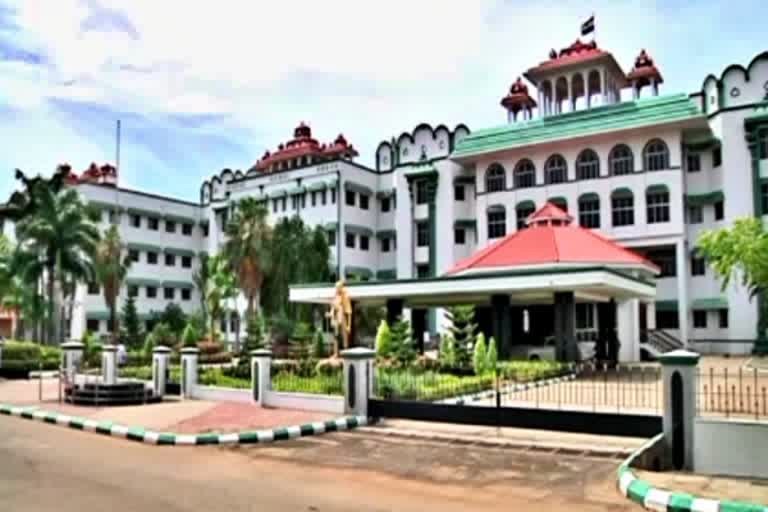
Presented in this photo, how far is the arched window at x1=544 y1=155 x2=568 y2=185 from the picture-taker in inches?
1732

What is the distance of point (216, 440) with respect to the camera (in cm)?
1367

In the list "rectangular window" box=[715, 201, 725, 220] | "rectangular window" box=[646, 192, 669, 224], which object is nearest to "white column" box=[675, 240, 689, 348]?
"rectangular window" box=[646, 192, 669, 224]

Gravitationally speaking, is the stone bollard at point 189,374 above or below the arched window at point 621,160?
below

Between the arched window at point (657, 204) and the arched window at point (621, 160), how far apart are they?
5.49 feet

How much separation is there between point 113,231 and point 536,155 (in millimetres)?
25744

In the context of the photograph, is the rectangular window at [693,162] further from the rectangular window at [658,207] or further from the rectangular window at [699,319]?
the rectangular window at [699,319]

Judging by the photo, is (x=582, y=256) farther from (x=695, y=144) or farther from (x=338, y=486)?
(x=338, y=486)

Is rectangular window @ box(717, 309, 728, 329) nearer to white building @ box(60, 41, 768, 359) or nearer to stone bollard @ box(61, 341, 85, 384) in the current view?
white building @ box(60, 41, 768, 359)

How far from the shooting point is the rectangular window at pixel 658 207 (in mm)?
40688

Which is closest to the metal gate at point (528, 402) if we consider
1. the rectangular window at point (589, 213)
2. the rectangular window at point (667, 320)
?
the rectangular window at point (667, 320)

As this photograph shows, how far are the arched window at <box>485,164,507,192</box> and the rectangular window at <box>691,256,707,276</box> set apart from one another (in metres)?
11.5

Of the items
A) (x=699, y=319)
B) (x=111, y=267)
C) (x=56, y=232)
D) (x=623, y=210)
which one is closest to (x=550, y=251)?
(x=623, y=210)

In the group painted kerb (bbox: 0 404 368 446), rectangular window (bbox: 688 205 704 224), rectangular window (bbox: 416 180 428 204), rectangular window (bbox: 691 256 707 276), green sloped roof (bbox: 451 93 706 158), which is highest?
green sloped roof (bbox: 451 93 706 158)

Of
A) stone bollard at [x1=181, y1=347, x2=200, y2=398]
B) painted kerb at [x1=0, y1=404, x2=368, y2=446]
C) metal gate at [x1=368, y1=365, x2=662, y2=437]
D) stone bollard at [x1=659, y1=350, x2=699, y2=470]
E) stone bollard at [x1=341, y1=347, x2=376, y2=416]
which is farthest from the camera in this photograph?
stone bollard at [x1=181, y1=347, x2=200, y2=398]
